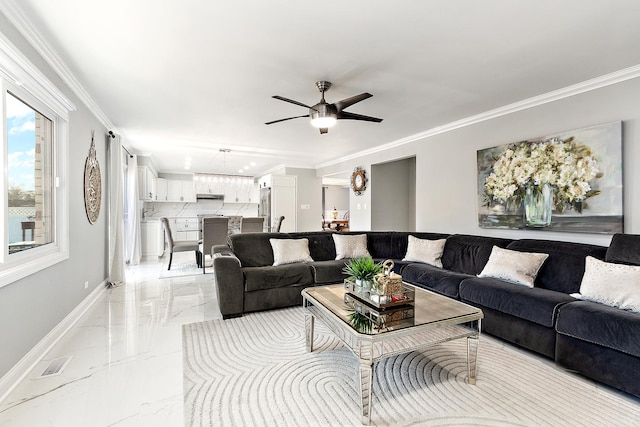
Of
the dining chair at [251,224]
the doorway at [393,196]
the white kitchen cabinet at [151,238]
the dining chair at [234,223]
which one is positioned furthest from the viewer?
the dining chair at [234,223]

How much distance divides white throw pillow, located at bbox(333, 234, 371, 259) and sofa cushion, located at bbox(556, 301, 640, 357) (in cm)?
235

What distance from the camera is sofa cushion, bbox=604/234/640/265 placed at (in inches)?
88.6

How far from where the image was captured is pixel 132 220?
5.82 metres

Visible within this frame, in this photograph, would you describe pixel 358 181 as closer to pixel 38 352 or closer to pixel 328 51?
pixel 328 51

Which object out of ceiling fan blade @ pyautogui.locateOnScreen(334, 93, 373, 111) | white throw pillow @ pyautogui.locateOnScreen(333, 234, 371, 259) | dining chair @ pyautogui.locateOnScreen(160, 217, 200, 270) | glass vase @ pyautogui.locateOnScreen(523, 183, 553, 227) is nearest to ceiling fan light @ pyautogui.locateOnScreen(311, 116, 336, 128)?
ceiling fan blade @ pyautogui.locateOnScreen(334, 93, 373, 111)

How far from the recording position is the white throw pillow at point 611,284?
2014mm

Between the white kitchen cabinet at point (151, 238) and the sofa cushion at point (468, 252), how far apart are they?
6186mm

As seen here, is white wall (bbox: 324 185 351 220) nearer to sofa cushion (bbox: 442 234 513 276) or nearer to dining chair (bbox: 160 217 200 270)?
dining chair (bbox: 160 217 200 270)

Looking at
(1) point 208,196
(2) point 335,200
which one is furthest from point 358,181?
(1) point 208,196

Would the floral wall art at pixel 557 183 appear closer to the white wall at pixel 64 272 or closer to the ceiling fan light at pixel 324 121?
the ceiling fan light at pixel 324 121

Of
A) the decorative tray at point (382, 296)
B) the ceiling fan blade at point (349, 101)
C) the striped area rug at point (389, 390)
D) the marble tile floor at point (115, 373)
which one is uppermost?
the ceiling fan blade at point (349, 101)

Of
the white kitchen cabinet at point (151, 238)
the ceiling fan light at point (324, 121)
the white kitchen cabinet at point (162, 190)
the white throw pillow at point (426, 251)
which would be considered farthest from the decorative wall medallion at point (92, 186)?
the white kitchen cabinet at point (162, 190)

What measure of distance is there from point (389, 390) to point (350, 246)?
245 cm

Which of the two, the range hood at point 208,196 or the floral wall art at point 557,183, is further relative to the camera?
the range hood at point 208,196
